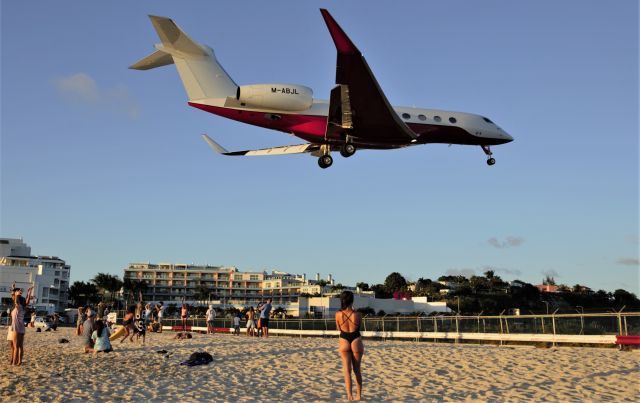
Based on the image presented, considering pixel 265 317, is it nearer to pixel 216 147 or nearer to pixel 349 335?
pixel 216 147

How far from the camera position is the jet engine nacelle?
74.1 feet

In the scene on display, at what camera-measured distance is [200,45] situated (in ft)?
83.4

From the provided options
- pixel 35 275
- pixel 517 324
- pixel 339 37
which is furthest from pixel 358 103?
pixel 35 275

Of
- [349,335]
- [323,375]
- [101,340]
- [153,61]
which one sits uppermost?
[153,61]

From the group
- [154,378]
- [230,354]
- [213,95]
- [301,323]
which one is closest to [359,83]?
[213,95]

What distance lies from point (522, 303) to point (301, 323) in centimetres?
10144

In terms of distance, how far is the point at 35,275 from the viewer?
10619 cm

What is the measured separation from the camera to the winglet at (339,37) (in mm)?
18969

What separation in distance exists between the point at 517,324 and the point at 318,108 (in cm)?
1123

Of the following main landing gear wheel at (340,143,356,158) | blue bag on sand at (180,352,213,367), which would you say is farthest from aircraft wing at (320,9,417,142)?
blue bag on sand at (180,352,213,367)

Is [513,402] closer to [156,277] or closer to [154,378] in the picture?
[154,378]

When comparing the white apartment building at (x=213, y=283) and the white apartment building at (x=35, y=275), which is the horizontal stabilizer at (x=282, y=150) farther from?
the white apartment building at (x=213, y=283)

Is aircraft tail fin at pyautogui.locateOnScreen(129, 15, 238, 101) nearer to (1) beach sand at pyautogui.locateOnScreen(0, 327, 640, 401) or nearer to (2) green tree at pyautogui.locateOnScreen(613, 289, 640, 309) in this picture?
(1) beach sand at pyautogui.locateOnScreen(0, 327, 640, 401)

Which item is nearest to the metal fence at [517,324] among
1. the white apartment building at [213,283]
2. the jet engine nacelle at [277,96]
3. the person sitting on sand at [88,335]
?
the person sitting on sand at [88,335]
